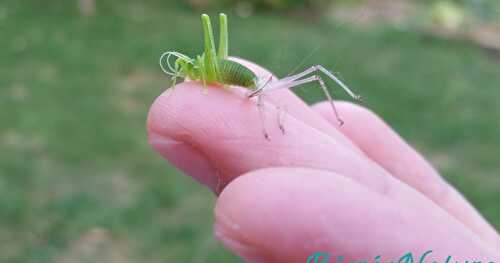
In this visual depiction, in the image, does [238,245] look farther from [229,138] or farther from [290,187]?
[229,138]

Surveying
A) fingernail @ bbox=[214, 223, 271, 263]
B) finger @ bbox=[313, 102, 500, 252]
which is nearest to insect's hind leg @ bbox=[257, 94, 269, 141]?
fingernail @ bbox=[214, 223, 271, 263]

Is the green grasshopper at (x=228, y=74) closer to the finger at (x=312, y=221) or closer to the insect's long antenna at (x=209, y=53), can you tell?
the insect's long antenna at (x=209, y=53)

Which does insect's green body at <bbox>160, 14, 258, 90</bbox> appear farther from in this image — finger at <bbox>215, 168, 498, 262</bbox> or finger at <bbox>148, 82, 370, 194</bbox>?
finger at <bbox>215, 168, 498, 262</bbox>

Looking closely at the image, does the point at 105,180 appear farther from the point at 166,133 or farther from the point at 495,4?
the point at 495,4

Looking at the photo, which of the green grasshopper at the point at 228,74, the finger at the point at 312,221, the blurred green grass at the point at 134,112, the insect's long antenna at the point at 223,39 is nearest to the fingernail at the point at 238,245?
the finger at the point at 312,221

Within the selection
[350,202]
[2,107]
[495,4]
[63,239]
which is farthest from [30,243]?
[495,4]

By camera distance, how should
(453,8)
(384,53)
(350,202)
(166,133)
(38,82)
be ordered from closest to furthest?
(350,202), (166,133), (38,82), (384,53), (453,8)

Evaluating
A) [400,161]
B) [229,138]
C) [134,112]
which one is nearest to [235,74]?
[229,138]
